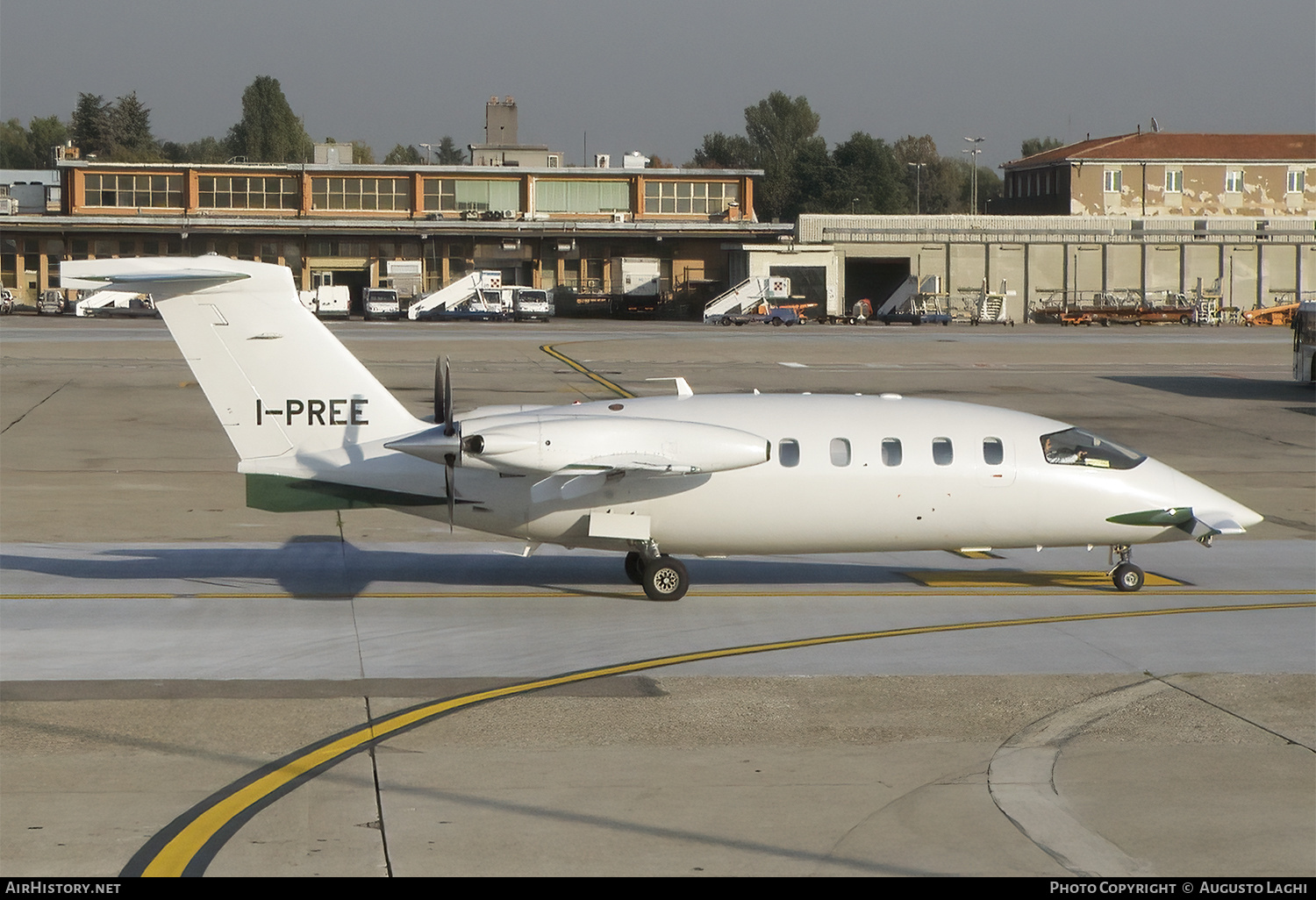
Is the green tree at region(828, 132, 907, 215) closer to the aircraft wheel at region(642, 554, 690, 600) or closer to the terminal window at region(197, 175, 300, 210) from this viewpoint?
the terminal window at region(197, 175, 300, 210)

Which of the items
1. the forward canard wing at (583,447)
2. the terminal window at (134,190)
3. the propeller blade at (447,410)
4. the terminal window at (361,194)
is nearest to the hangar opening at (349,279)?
the terminal window at (361,194)

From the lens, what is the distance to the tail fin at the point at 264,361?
18.9 metres

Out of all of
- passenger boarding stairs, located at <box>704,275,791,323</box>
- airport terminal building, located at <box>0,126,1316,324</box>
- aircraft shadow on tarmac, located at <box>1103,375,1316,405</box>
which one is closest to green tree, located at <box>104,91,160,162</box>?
airport terminal building, located at <box>0,126,1316,324</box>

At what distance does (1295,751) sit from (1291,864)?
324 cm

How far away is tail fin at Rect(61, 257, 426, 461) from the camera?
1892 centimetres

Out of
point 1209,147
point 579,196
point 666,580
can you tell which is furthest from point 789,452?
point 1209,147

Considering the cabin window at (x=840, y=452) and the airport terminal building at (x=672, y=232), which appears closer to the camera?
the cabin window at (x=840, y=452)

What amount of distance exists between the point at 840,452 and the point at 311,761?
9.46m

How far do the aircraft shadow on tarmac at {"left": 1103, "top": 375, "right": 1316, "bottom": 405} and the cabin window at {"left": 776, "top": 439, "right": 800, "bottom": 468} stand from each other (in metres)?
35.3

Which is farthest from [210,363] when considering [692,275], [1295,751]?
[692,275]

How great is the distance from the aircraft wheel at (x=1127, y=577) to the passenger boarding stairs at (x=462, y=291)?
90536 millimetres

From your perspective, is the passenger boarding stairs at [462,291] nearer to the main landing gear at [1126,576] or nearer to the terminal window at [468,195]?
the terminal window at [468,195]

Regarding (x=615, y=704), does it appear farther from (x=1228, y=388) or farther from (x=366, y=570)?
(x=1228, y=388)
